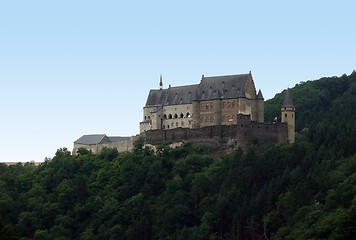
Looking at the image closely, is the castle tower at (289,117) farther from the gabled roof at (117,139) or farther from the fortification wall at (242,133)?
the gabled roof at (117,139)

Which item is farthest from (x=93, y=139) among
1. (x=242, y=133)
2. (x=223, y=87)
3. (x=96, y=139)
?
(x=242, y=133)

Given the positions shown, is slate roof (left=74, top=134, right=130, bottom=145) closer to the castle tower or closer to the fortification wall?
the fortification wall

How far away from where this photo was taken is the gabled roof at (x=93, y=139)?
129000mm

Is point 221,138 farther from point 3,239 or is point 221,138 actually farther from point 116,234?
point 3,239

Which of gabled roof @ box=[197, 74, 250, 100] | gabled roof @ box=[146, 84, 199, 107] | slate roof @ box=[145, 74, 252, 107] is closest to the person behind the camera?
gabled roof @ box=[197, 74, 250, 100]

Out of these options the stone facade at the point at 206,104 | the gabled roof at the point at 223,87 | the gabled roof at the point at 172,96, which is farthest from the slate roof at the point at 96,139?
the gabled roof at the point at 223,87

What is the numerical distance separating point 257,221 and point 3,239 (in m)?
35.8

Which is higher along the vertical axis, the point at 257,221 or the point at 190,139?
the point at 190,139

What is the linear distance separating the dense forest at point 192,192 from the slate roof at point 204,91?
288 inches

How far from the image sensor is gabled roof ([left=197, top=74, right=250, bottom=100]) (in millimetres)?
115938

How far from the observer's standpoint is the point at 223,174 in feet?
354

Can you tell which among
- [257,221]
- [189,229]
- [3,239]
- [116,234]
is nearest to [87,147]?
[116,234]

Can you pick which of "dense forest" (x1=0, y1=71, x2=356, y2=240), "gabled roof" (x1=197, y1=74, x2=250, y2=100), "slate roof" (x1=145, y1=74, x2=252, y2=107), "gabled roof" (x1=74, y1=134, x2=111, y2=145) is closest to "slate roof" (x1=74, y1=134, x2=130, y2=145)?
"gabled roof" (x1=74, y1=134, x2=111, y2=145)

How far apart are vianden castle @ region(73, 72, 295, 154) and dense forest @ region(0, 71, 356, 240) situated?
1.83 m
